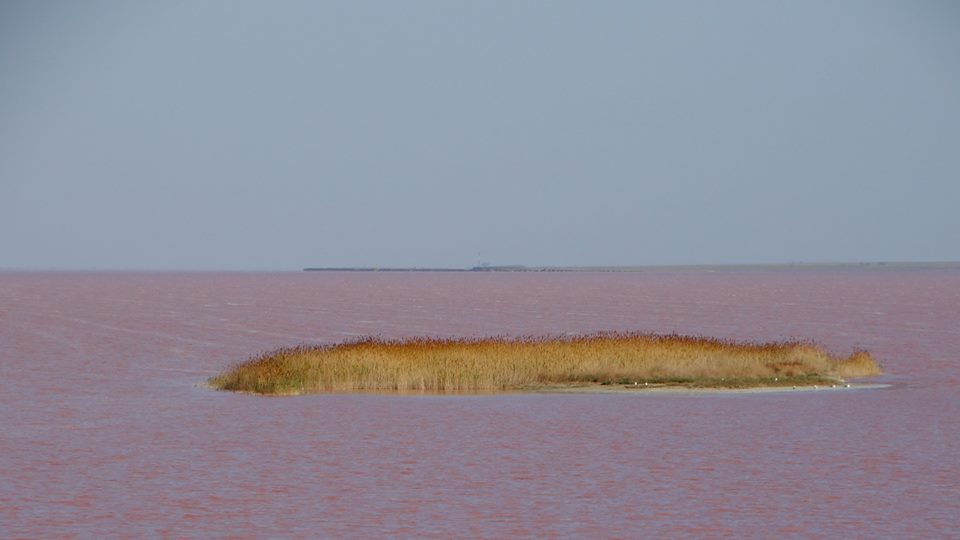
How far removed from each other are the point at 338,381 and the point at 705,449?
610 inches

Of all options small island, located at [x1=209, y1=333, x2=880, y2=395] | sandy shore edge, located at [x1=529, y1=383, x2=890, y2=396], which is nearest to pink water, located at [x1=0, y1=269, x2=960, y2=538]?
sandy shore edge, located at [x1=529, y1=383, x2=890, y2=396]

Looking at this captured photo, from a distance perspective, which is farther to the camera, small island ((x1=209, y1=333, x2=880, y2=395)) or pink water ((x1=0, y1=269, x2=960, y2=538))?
small island ((x1=209, y1=333, x2=880, y2=395))

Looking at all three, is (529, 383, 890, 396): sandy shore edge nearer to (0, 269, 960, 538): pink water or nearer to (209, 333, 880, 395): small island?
(209, 333, 880, 395): small island

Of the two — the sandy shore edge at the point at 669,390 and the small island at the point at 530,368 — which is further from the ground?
the small island at the point at 530,368

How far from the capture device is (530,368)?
1831 inches

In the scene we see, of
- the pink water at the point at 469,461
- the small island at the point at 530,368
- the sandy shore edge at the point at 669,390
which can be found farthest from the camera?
the small island at the point at 530,368

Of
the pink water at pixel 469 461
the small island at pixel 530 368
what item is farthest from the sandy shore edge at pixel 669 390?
the pink water at pixel 469 461

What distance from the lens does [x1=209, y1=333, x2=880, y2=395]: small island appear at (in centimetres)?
4503

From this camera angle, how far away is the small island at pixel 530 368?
45031mm

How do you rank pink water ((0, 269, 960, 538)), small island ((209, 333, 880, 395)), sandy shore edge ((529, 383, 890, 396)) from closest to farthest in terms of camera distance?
pink water ((0, 269, 960, 538)), sandy shore edge ((529, 383, 890, 396)), small island ((209, 333, 880, 395))

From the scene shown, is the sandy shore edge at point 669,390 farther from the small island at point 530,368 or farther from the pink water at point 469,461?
the pink water at point 469,461

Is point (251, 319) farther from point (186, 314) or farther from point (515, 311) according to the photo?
point (515, 311)

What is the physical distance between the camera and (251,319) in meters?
109

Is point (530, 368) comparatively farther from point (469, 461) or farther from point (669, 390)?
point (469, 461)
